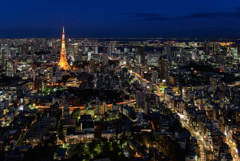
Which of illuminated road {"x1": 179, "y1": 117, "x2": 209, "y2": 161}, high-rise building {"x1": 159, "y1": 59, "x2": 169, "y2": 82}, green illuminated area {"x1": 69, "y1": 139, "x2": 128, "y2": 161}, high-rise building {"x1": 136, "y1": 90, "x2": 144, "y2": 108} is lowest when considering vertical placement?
illuminated road {"x1": 179, "y1": 117, "x2": 209, "y2": 161}

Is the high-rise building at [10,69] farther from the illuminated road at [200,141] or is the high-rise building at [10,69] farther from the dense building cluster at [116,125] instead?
the illuminated road at [200,141]

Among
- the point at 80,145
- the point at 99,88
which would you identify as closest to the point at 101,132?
the point at 80,145

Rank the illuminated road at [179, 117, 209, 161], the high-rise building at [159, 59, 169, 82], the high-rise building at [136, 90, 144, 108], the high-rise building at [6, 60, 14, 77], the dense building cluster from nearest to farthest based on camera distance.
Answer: the dense building cluster, the illuminated road at [179, 117, 209, 161], the high-rise building at [136, 90, 144, 108], the high-rise building at [159, 59, 169, 82], the high-rise building at [6, 60, 14, 77]

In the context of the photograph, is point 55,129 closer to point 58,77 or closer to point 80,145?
point 80,145

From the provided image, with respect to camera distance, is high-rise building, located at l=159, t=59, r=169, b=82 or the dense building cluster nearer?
the dense building cluster

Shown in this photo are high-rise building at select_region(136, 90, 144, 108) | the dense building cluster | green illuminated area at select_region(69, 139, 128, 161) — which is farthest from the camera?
high-rise building at select_region(136, 90, 144, 108)

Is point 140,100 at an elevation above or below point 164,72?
below

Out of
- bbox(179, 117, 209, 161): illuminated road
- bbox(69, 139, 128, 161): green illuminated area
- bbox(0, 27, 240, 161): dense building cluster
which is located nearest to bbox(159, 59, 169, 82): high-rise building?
bbox(0, 27, 240, 161): dense building cluster

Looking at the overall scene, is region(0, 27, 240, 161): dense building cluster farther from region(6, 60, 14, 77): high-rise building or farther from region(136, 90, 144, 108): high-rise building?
region(6, 60, 14, 77): high-rise building

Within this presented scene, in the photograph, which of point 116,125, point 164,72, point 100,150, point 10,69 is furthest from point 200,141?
point 10,69

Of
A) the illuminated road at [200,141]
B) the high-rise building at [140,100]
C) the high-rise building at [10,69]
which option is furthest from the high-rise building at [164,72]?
the high-rise building at [10,69]

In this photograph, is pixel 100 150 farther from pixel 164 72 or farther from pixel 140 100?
pixel 164 72
